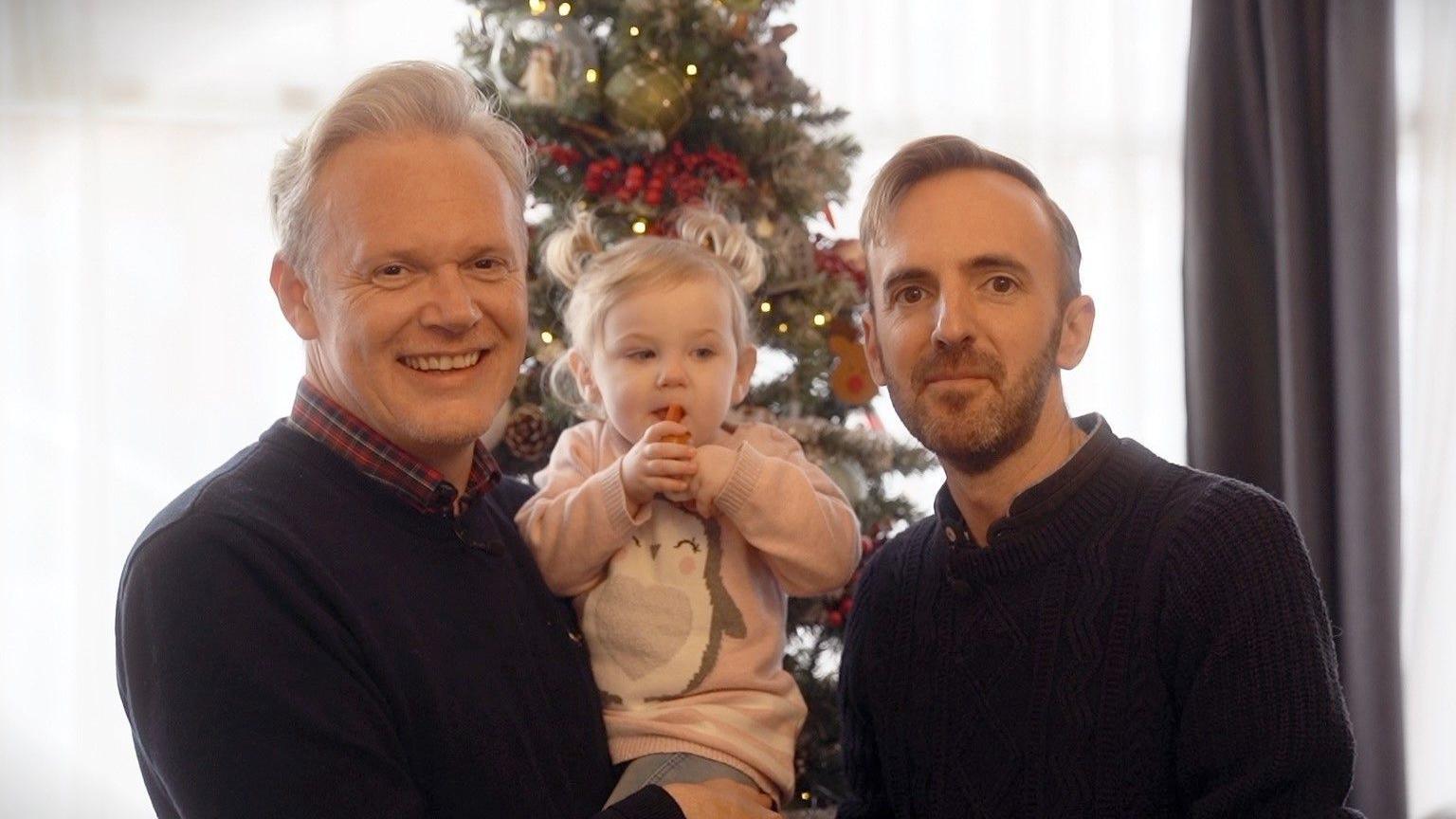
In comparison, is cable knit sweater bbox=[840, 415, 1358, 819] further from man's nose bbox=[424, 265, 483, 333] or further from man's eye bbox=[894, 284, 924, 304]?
man's nose bbox=[424, 265, 483, 333]

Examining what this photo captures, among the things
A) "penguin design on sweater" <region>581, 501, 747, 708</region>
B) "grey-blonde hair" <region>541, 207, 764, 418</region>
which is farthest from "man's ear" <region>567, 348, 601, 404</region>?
"penguin design on sweater" <region>581, 501, 747, 708</region>

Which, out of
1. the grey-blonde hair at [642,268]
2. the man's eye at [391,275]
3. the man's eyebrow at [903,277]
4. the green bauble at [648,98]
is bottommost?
the man's eye at [391,275]

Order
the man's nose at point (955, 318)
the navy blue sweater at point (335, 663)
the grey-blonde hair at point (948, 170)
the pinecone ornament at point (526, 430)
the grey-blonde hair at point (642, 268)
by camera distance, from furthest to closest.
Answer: the pinecone ornament at point (526, 430), the grey-blonde hair at point (642, 268), the grey-blonde hair at point (948, 170), the man's nose at point (955, 318), the navy blue sweater at point (335, 663)

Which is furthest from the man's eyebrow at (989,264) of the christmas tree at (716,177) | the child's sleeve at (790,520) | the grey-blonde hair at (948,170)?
the christmas tree at (716,177)

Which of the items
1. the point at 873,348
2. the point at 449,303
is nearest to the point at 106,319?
the point at 449,303

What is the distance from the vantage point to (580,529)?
2115 millimetres

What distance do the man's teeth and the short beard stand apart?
594 mm

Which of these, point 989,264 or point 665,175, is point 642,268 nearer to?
point 989,264

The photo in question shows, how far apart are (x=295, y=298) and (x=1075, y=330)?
107 centimetres

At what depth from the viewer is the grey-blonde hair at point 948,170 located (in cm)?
200

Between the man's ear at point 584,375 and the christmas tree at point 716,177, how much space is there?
2.23 ft

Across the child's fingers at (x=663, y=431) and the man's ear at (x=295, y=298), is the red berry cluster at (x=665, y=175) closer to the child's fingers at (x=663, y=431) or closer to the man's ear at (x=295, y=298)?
the child's fingers at (x=663, y=431)

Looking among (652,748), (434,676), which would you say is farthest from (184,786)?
(652,748)

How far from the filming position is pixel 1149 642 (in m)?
1.77
